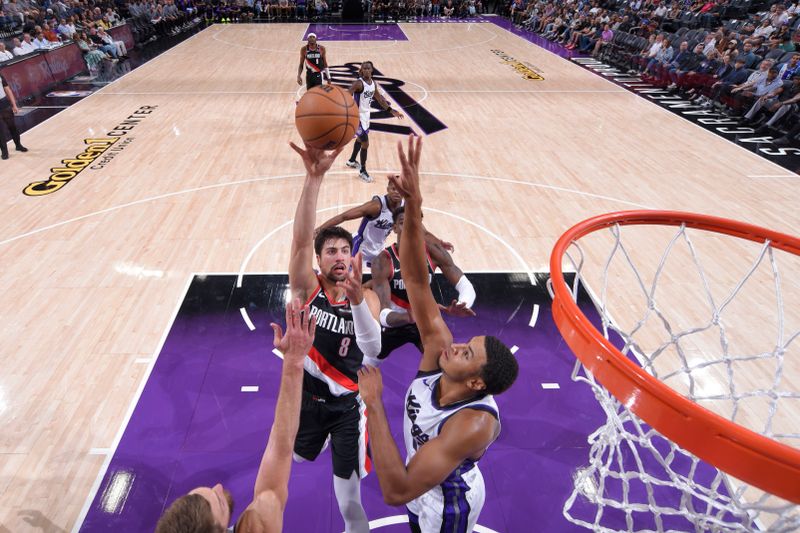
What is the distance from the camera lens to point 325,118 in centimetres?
399

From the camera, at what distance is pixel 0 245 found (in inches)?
243

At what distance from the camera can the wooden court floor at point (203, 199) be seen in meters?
4.16

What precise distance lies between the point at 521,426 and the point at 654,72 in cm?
1354

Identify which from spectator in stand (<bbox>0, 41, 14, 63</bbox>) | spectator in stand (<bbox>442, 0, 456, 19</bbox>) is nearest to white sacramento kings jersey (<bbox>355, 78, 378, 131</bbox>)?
spectator in stand (<bbox>0, 41, 14, 63</bbox>)

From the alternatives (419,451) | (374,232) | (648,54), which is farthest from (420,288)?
(648,54)

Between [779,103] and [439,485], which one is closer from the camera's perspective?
[439,485]

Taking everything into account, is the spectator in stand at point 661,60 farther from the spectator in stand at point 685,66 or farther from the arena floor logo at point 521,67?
the arena floor logo at point 521,67

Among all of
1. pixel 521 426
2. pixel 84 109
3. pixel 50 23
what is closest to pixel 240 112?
pixel 84 109

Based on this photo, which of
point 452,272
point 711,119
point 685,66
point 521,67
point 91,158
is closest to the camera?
point 452,272

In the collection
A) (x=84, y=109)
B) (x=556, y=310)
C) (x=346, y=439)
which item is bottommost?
(x=84, y=109)

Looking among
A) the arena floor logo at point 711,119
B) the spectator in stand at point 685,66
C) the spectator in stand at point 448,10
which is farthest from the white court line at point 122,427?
the spectator in stand at point 448,10

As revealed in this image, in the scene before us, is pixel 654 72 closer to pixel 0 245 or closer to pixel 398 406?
pixel 398 406

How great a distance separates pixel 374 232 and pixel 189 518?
339 cm

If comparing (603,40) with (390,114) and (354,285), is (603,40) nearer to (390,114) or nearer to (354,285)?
(390,114)
